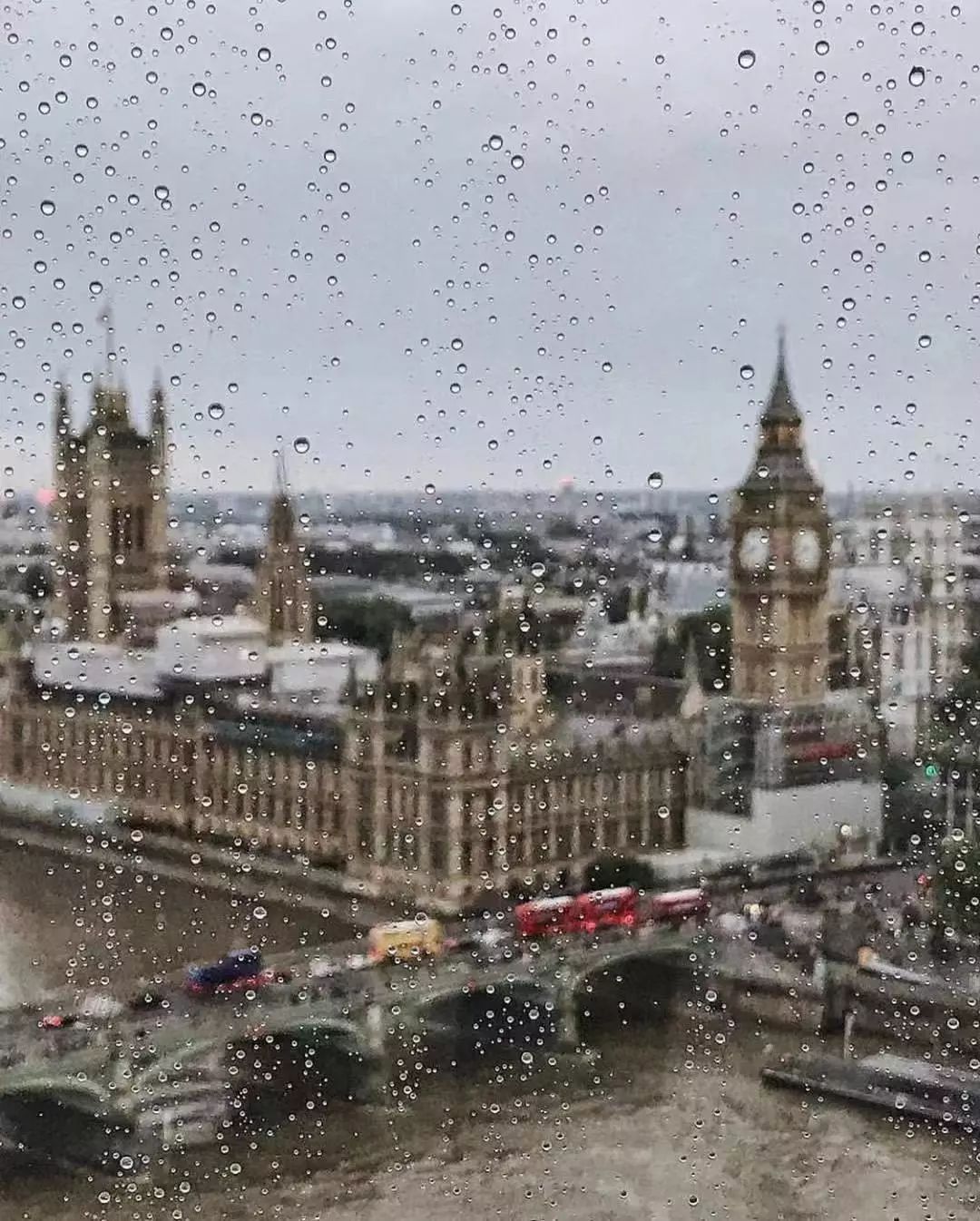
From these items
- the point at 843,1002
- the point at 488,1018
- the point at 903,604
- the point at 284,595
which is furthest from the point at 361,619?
the point at 843,1002

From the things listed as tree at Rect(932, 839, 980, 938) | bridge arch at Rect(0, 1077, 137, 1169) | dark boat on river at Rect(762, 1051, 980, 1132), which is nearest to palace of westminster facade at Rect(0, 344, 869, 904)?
tree at Rect(932, 839, 980, 938)

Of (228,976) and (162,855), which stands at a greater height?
(162,855)

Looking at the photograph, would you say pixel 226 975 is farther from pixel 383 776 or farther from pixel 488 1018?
pixel 383 776

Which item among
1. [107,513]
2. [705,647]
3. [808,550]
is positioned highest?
[107,513]

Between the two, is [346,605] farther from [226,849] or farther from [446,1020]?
[446,1020]

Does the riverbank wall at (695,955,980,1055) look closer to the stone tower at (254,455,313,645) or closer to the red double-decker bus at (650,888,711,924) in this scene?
the red double-decker bus at (650,888,711,924)

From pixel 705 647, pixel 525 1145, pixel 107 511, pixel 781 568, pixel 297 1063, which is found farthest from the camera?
pixel 705 647

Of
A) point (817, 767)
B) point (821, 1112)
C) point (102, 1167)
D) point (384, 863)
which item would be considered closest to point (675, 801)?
point (817, 767)

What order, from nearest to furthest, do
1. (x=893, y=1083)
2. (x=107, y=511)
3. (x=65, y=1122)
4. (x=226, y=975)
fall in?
(x=65, y=1122), (x=893, y=1083), (x=226, y=975), (x=107, y=511)
